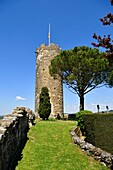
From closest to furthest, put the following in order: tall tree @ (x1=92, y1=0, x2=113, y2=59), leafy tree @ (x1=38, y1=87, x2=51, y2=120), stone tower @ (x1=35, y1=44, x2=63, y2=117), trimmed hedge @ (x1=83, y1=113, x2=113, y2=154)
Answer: tall tree @ (x1=92, y1=0, x2=113, y2=59) < trimmed hedge @ (x1=83, y1=113, x2=113, y2=154) < leafy tree @ (x1=38, y1=87, x2=51, y2=120) < stone tower @ (x1=35, y1=44, x2=63, y2=117)

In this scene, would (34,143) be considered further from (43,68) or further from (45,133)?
(43,68)

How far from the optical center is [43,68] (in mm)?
31844

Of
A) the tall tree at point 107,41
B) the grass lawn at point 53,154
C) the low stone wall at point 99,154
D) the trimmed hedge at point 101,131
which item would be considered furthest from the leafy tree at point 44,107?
the tall tree at point 107,41

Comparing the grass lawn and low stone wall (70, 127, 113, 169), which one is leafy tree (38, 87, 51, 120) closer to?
the grass lawn

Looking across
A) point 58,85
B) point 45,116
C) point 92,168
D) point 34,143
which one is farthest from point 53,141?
point 58,85

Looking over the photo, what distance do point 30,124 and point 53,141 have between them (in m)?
4.05

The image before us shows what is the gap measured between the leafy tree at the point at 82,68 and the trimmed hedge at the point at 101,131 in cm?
1150

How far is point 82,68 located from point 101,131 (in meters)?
12.6

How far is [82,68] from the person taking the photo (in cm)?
2595

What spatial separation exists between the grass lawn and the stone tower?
54.8 feet

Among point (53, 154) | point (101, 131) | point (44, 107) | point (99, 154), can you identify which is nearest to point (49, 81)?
point (44, 107)

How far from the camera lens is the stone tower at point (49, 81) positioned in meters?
31.3

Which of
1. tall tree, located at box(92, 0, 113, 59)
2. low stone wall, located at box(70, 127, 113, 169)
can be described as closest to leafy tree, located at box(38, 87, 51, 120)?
low stone wall, located at box(70, 127, 113, 169)

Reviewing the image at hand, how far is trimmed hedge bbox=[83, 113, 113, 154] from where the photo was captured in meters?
14.0
